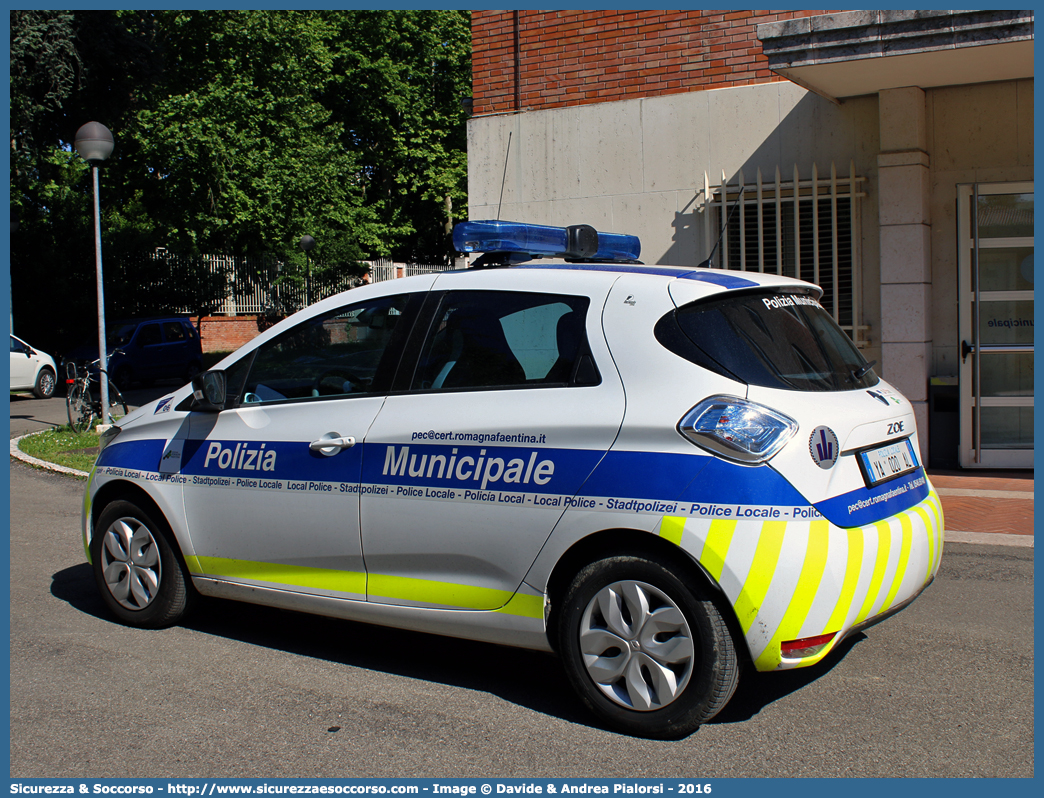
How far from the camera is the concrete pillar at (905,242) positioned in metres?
9.15

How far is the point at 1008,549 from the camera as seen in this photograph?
6605 millimetres

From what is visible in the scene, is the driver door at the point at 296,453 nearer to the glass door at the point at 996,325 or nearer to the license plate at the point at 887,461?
the license plate at the point at 887,461

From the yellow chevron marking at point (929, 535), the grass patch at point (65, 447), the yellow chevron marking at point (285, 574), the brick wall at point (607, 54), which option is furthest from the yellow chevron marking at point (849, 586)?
the grass patch at point (65, 447)

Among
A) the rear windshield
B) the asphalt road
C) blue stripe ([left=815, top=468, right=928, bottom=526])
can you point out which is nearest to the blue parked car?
the asphalt road

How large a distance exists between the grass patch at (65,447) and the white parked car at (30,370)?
6.22 metres

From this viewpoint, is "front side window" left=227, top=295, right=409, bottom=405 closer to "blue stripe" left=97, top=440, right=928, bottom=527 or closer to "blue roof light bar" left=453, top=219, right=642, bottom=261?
"blue stripe" left=97, top=440, right=928, bottom=527

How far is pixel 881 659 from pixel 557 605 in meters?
1.68

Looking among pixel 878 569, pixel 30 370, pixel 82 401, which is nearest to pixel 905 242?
pixel 878 569

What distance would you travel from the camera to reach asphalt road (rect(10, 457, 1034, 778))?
3502 millimetres

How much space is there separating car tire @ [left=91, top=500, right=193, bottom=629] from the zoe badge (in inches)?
126

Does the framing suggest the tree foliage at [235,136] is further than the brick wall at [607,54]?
Yes

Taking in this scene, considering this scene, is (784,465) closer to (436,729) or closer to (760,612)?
(760,612)

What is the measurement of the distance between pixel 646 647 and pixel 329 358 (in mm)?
2000

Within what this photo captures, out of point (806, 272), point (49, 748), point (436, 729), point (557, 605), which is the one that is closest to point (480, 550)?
→ point (557, 605)
